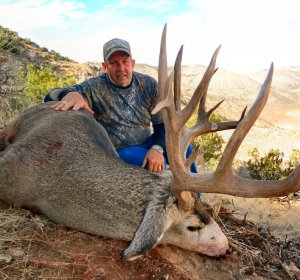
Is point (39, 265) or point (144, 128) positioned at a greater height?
point (144, 128)

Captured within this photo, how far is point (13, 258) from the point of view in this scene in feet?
9.71

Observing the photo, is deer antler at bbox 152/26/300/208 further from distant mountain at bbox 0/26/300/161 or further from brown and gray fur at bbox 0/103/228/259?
distant mountain at bbox 0/26/300/161

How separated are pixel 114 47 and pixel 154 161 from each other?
140 cm

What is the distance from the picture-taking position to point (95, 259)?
3.08 meters

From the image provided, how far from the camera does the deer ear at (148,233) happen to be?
9.27 ft

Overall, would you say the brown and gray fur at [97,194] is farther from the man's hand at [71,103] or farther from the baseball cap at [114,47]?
the baseball cap at [114,47]

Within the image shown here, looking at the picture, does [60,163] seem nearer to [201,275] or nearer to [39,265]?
[39,265]

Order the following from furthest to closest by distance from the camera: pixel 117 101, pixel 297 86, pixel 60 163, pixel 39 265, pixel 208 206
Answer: pixel 297 86
pixel 117 101
pixel 208 206
pixel 60 163
pixel 39 265

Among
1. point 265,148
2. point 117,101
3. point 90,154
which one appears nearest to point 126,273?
point 90,154

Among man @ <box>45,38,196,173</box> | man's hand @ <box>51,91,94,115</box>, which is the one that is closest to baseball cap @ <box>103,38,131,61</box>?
man @ <box>45,38,196,173</box>

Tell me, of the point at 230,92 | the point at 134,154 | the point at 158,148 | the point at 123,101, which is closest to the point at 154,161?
the point at 158,148

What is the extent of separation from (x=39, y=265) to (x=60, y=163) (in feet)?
2.92

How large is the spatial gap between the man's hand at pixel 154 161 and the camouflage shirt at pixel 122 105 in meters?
0.75

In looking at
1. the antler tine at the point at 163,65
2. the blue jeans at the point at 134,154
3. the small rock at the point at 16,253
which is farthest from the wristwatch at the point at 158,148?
the small rock at the point at 16,253
